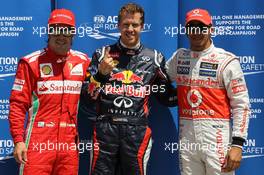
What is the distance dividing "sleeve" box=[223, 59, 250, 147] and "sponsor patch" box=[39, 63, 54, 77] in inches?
42.5

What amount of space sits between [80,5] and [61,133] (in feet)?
3.23

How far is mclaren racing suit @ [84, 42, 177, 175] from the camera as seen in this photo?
8.66ft

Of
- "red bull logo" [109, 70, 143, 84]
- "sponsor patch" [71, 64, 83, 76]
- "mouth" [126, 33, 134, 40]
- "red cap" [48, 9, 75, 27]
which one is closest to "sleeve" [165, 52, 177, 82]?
"red bull logo" [109, 70, 143, 84]

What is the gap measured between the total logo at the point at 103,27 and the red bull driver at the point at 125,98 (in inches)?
12.3

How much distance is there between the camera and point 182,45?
3121 millimetres

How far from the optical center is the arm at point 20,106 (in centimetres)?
249

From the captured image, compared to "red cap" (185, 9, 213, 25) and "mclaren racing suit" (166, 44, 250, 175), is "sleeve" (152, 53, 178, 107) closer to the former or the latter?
"mclaren racing suit" (166, 44, 250, 175)

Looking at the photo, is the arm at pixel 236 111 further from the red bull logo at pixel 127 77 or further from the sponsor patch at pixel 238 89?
the red bull logo at pixel 127 77

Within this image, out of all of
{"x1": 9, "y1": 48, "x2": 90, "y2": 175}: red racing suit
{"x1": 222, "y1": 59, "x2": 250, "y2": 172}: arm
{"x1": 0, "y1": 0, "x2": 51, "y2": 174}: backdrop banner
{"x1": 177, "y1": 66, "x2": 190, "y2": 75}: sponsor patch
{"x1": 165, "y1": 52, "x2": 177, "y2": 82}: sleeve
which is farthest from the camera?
Result: {"x1": 0, "y1": 0, "x2": 51, "y2": 174}: backdrop banner

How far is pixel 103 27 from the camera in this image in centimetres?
307

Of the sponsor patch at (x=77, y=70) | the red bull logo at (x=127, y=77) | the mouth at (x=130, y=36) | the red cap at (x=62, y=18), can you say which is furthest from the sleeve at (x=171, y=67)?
the red cap at (x=62, y=18)

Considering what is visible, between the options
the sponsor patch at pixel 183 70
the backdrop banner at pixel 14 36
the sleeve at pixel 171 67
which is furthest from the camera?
the backdrop banner at pixel 14 36

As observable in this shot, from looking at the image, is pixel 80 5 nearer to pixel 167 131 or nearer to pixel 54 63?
pixel 54 63

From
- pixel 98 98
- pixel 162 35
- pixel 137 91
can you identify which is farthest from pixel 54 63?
pixel 162 35
